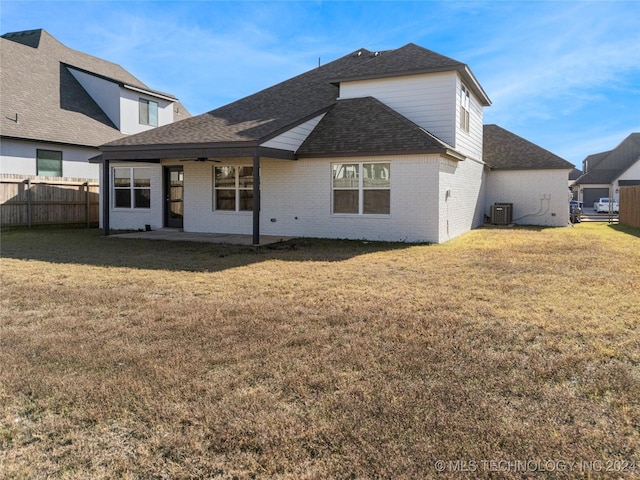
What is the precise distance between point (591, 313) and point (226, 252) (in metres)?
7.89

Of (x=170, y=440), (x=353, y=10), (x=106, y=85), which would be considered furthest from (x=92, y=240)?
(x=106, y=85)

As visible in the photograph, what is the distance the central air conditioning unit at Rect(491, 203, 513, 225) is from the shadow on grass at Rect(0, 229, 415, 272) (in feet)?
31.3

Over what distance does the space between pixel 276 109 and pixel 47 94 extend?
13.0 metres

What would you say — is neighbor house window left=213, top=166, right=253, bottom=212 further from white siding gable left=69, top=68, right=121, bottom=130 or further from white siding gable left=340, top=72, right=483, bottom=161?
white siding gable left=69, top=68, right=121, bottom=130

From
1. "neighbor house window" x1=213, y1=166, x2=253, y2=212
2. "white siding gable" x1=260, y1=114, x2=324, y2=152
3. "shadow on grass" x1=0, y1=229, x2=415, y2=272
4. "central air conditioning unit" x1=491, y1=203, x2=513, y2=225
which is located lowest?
"shadow on grass" x1=0, y1=229, x2=415, y2=272

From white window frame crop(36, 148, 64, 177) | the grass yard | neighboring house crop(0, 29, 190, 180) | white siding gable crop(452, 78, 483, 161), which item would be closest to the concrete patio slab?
the grass yard

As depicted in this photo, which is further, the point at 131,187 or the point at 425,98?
the point at 131,187

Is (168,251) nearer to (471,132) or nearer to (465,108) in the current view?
(465,108)

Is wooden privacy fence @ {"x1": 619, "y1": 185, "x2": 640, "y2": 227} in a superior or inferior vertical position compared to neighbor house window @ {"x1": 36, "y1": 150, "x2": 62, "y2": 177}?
inferior

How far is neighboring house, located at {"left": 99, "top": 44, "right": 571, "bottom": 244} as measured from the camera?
13.0m

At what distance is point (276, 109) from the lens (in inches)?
626

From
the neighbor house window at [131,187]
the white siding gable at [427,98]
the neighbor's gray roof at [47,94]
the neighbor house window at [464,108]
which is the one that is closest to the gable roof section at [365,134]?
the white siding gable at [427,98]

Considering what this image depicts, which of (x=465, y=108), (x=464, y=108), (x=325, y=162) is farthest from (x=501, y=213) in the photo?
(x=325, y=162)

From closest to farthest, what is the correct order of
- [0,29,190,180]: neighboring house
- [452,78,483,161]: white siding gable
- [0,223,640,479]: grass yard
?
[0,223,640,479]: grass yard < [452,78,483,161]: white siding gable < [0,29,190,180]: neighboring house
